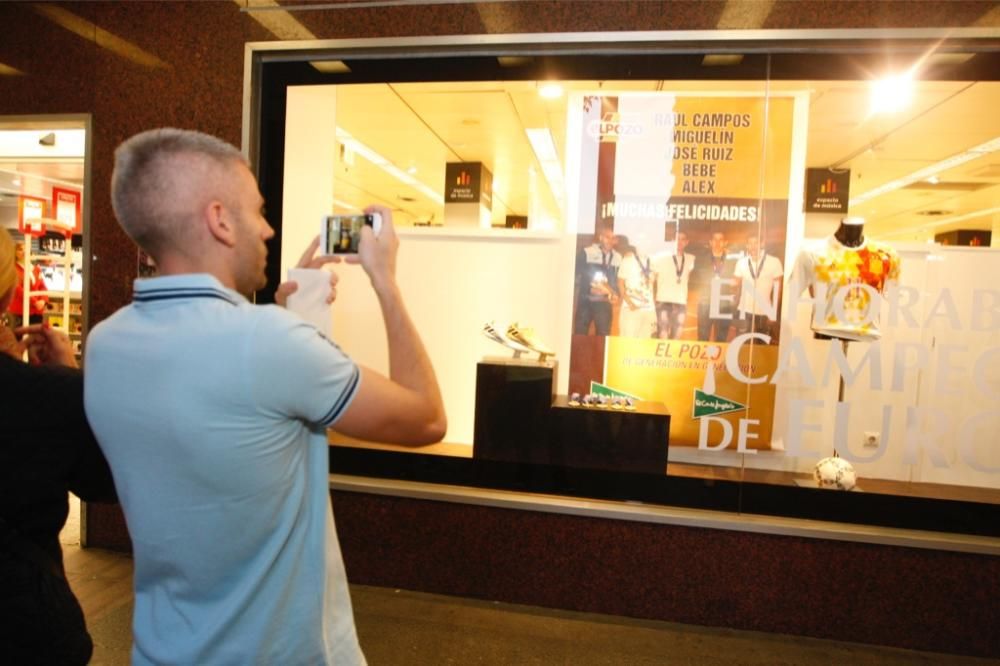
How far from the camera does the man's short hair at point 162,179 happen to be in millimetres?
926

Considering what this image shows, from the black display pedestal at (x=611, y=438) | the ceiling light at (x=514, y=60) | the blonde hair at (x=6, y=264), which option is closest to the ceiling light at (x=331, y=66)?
the ceiling light at (x=514, y=60)

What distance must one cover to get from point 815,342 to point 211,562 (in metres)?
Answer: 2.80

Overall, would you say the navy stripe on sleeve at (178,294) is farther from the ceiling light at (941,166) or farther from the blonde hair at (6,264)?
the ceiling light at (941,166)

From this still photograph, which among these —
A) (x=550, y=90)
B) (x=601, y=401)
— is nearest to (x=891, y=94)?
(x=550, y=90)

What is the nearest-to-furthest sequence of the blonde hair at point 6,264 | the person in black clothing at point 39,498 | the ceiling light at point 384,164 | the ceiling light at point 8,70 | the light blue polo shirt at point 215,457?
the light blue polo shirt at point 215,457, the person in black clothing at point 39,498, the blonde hair at point 6,264, the ceiling light at point 8,70, the ceiling light at point 384,164

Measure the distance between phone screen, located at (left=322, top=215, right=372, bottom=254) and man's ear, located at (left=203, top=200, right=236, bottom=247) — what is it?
27cm

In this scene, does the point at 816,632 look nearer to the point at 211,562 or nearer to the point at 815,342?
the point at 815,342

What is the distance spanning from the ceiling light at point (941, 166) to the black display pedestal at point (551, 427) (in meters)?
2.01

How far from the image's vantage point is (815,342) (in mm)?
2932

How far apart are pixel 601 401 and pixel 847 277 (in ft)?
4.34

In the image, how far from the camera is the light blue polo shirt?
844mm

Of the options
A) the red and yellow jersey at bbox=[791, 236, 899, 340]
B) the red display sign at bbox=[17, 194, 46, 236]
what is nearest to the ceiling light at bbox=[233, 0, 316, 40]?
the red and yellow jersey at bbox=[791, 236, 899, 340]

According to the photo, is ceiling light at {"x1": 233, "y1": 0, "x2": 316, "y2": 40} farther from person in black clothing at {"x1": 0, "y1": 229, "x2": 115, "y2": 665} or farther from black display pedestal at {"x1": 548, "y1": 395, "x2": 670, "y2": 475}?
person in black clothing at {"x1": 0, "y1": 229, "x2": 115, "y2": 665}

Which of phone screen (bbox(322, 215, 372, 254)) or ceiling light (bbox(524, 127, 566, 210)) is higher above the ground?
ceiling light (bbox(524, 127, 566, 210))
